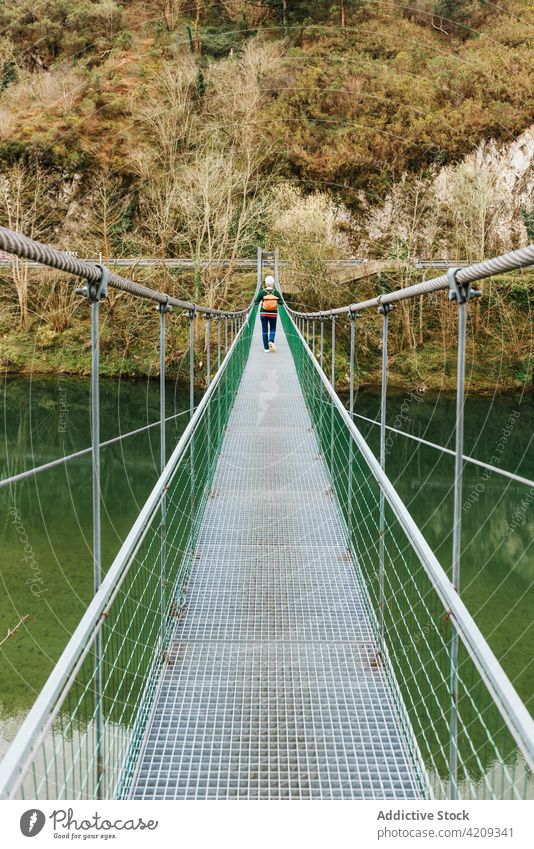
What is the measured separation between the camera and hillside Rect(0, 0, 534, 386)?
1633 centimetres

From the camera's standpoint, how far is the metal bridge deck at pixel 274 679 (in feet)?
5.43

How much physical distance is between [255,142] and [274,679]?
83.5ft

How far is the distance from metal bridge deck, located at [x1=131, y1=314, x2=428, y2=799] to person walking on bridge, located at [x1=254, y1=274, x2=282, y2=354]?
3.96 meters

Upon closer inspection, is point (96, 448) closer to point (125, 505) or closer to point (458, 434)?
point (458, 434)

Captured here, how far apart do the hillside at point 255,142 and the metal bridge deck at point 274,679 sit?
10602mm

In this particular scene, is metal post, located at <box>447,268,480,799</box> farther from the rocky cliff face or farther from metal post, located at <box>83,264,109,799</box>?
the rocky cliff face

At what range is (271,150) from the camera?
25.1 m

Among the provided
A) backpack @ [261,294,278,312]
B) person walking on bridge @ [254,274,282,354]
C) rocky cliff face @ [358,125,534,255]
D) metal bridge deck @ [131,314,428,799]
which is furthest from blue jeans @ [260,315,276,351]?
rocky cliff face @ [358,125,534,255]

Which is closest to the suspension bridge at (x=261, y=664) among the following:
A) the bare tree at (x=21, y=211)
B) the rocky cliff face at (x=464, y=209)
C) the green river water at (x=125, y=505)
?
the green river water at (x=125, y=505)

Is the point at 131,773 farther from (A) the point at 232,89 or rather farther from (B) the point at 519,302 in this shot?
(A) the point at 232,89

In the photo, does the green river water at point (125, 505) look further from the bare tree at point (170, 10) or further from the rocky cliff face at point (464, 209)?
the bare tree at point (170, 10)

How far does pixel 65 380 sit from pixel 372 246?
1175cm
